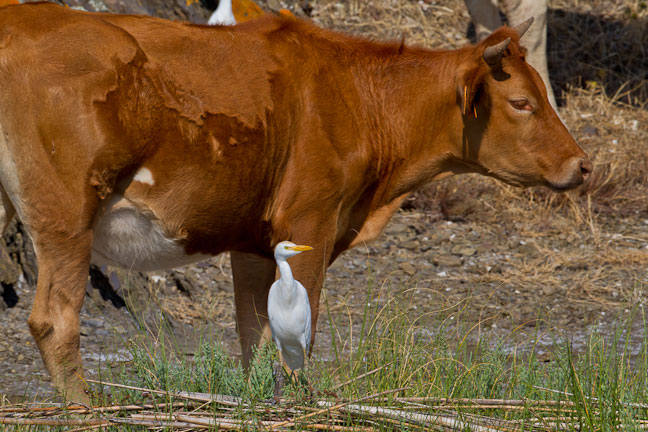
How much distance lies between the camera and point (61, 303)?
3891mm

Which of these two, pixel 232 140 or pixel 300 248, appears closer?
pixel 300 248

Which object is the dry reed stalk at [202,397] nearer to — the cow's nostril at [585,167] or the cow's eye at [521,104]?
the cow's eye at [521,104]

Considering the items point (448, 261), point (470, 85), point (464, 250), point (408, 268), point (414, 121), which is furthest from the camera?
point (464, 250)

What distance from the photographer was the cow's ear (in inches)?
178

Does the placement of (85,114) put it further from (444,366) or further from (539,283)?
(539,283)

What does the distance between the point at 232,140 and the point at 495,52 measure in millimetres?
1331

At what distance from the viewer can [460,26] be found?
11.6m

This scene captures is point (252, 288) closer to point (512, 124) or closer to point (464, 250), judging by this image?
point (512, 124)

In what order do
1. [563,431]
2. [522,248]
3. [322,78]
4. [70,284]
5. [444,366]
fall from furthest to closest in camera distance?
1. [522,248]
2. [322,78]
3. [444,366]
4. [70,284]
5. [563,431]

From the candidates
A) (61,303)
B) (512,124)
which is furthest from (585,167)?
(61,303)

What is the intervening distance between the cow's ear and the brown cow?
0.01 m

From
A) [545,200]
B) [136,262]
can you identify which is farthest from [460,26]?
[136,262]

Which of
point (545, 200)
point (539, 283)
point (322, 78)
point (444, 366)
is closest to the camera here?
point (444, 366)

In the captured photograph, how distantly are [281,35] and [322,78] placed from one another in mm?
306
